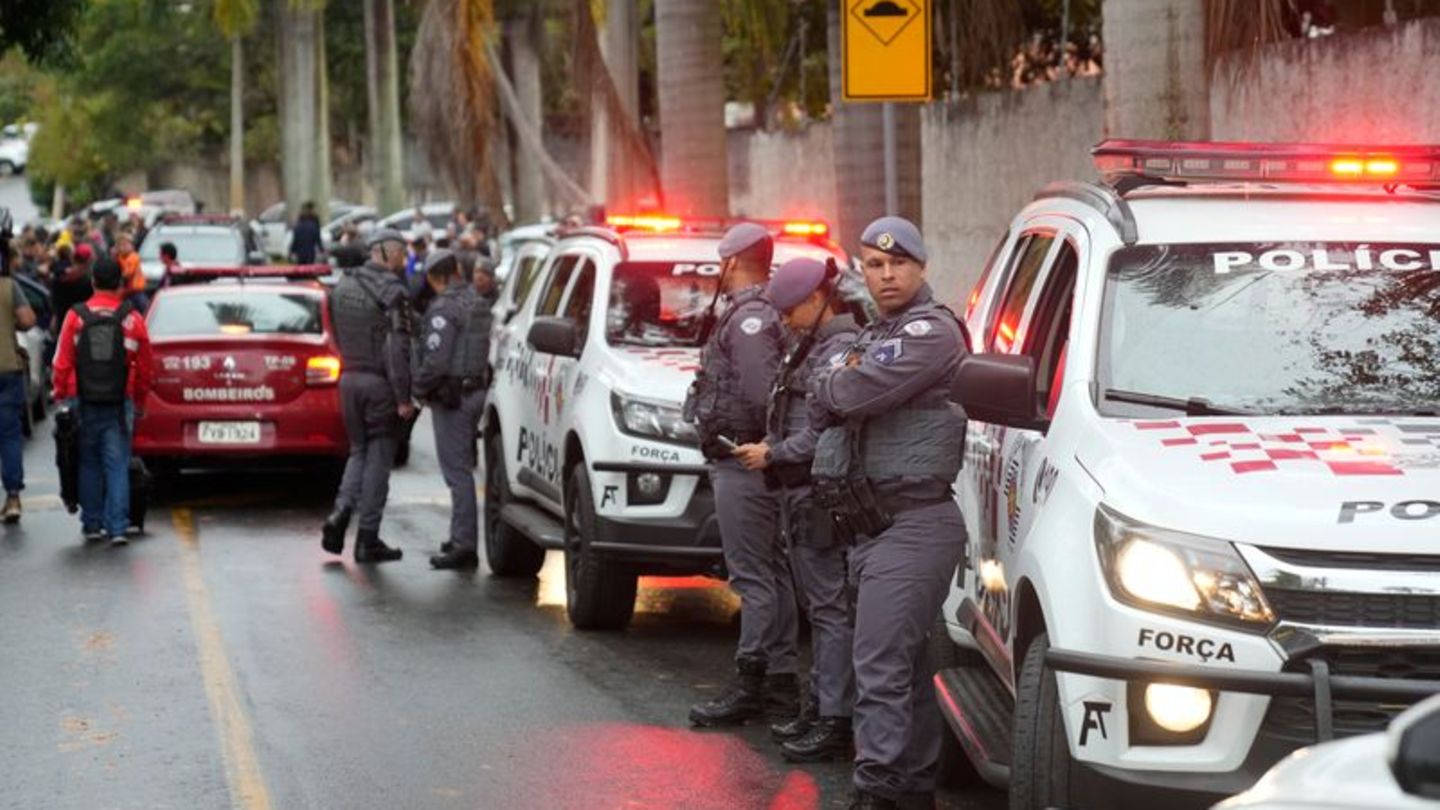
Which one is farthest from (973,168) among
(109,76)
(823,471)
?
(109,76)

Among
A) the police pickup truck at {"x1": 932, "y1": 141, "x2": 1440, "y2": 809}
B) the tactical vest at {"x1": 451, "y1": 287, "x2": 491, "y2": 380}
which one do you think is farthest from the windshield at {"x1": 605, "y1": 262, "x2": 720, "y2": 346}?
the police pickup truck at {"x1": 932, "y1": 141, "x2": 1440, "y2": 809}

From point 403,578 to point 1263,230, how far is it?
25.0 ft

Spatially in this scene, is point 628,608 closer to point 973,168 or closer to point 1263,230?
point 1263,230

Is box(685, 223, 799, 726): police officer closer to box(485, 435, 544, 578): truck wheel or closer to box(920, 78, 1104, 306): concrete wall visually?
box(485, 435, 544, 578): truck wheel

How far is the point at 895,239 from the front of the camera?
8.12 metres

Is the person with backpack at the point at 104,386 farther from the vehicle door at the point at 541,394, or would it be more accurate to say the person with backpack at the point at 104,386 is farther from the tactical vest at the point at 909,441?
the tactical vest at the point at 909,441

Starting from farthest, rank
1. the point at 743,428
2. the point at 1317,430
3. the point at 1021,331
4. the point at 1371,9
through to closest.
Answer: the point at 1371,9, the point at 743,428, the point at 1021,331, the point at 1317,430

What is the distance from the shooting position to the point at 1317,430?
6.99 m

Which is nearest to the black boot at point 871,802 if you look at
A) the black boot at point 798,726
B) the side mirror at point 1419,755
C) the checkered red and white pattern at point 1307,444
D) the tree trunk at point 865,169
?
the black boot at point 798,726

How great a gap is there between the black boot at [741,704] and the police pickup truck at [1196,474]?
139 centimetres

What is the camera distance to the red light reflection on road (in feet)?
28.8

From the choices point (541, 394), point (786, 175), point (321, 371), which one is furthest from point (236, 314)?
point (786, 175)

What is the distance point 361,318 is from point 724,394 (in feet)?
17.7

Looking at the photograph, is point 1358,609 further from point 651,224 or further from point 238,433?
point 238,433
